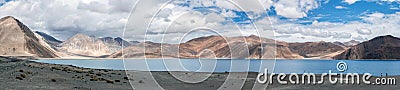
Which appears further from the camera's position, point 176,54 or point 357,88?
point 357,88

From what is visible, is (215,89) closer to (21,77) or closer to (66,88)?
(66,88)

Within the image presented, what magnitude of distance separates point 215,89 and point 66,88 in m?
13.0

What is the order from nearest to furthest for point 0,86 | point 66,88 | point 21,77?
point 0,86
point 66,88
point 21,77

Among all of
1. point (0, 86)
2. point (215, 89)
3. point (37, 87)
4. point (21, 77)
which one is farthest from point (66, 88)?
point (215, 89)

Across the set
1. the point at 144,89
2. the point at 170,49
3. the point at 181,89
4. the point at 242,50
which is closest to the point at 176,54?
the point at 170,49

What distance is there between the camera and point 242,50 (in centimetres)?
2158

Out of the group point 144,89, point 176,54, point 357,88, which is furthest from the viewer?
point 357,88

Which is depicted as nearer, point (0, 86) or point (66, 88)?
point (0, 86)

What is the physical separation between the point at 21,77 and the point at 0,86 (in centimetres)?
691

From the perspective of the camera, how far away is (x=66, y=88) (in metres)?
29.1

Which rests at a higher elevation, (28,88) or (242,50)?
(242,50)

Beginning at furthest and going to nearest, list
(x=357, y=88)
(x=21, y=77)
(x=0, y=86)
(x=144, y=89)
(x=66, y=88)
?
(x=357, y=88) < (x=21, y=77) < (x=144, y=89) < (x=66, y=88) < (x=0, y=86)

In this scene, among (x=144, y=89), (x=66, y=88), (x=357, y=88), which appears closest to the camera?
(x=66, y=88)

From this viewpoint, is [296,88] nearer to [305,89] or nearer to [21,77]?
[305,89]
